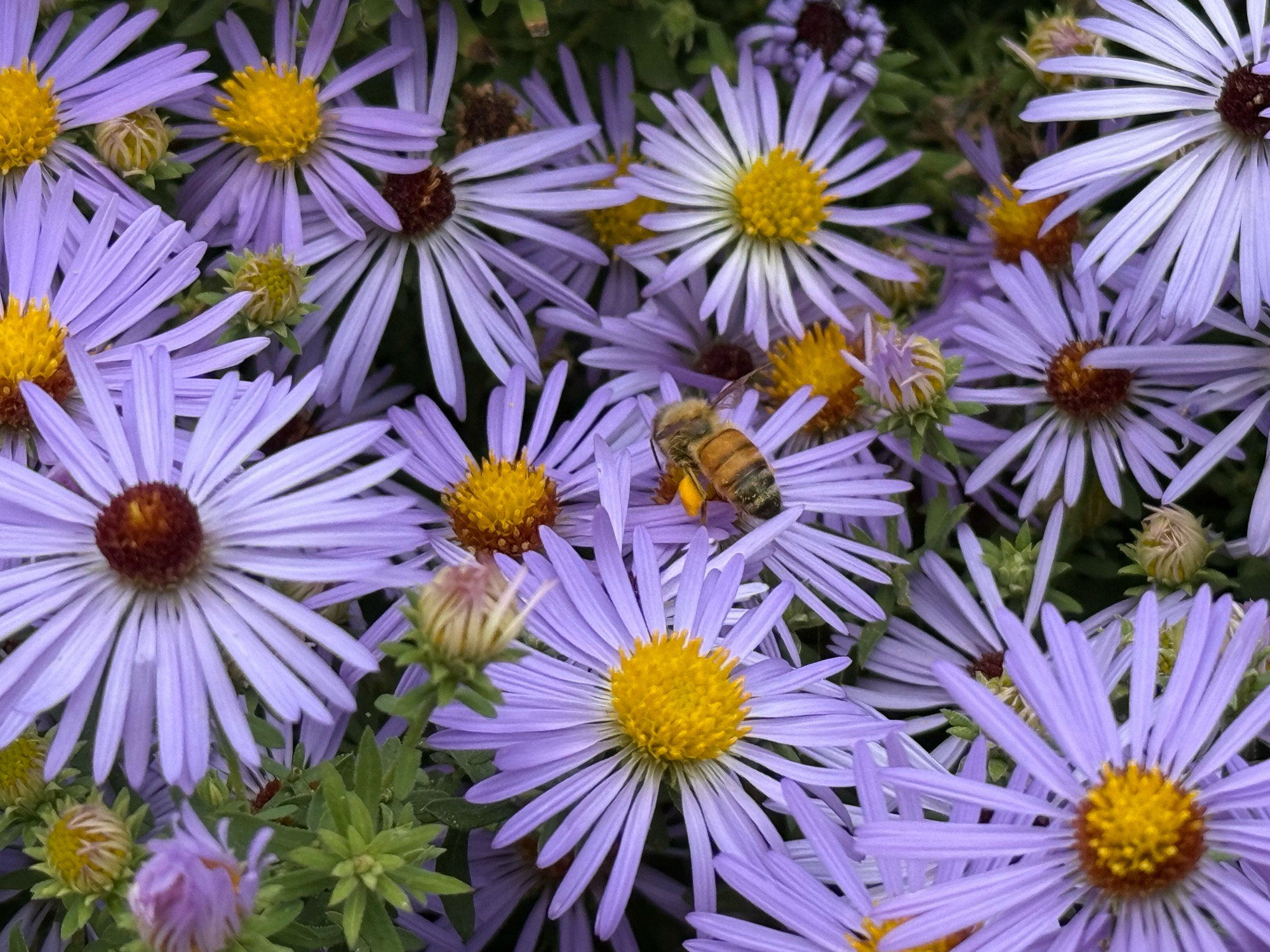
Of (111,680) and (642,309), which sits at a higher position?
(642,309)

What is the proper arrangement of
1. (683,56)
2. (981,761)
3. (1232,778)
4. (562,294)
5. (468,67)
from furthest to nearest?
(683,56) → (468,67) → (562,294) → (981,761) → (1232,778)

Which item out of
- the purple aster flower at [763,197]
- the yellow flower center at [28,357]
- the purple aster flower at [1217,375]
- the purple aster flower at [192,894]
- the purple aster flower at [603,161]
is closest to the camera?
the purple aster flower at [192,894]

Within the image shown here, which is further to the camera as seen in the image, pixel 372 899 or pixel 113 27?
pixel 113 27

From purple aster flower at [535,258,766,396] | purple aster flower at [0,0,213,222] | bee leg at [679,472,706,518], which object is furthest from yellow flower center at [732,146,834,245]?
purple aster flower at [0,0,213,222]

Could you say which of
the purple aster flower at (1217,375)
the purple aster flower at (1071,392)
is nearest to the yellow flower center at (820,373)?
the purple aster flower at (1071,392)

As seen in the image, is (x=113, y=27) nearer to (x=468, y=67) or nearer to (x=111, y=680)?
(x=468, y=67)

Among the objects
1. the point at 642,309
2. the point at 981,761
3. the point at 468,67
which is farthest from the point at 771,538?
the point at 468,67

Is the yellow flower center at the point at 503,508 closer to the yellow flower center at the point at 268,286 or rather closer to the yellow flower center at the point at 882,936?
the yellow flower center at the point at 268,286
